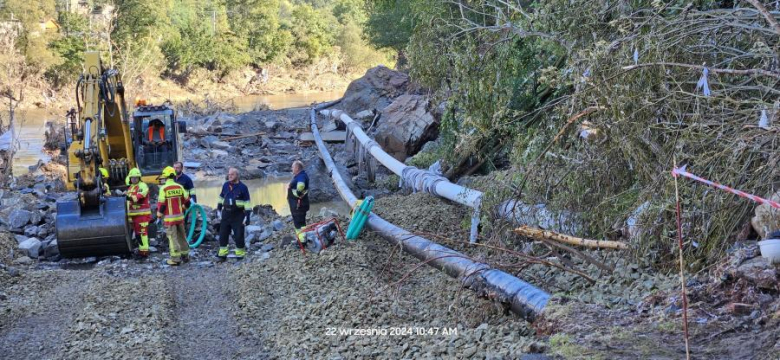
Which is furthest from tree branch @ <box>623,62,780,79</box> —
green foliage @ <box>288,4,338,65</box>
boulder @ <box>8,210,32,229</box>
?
green foliage @ <box>288,4,338,65</box>

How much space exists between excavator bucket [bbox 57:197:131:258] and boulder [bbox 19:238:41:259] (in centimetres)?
115

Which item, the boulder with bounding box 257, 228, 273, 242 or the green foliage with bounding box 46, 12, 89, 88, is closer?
the boulder with bounding box 257, 228, 273, 242

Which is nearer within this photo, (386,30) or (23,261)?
(23,261)

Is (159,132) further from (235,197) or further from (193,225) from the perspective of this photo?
(235,197)

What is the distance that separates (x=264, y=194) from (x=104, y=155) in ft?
30.4

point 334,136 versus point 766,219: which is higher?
point 766,219

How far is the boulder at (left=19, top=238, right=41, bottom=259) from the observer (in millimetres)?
13461

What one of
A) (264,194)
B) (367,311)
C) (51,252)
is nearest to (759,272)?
(367,311)

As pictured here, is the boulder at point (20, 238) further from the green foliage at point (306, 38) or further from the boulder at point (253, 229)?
the green foliage at point (306, 38)

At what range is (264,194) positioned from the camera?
23547mm

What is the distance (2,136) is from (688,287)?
2420 cm

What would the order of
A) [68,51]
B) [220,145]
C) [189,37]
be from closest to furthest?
[220,145]
[68,51]
[189,37]

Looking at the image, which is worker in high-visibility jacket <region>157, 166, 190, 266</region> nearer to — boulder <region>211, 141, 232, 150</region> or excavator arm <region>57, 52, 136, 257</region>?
excavator arm <region>57, 52, 136, 257</region>

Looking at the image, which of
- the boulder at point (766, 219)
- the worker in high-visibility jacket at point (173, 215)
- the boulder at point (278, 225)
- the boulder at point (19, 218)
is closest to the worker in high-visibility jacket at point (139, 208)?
the worker in high-visibility jacket at point (173, 215)
